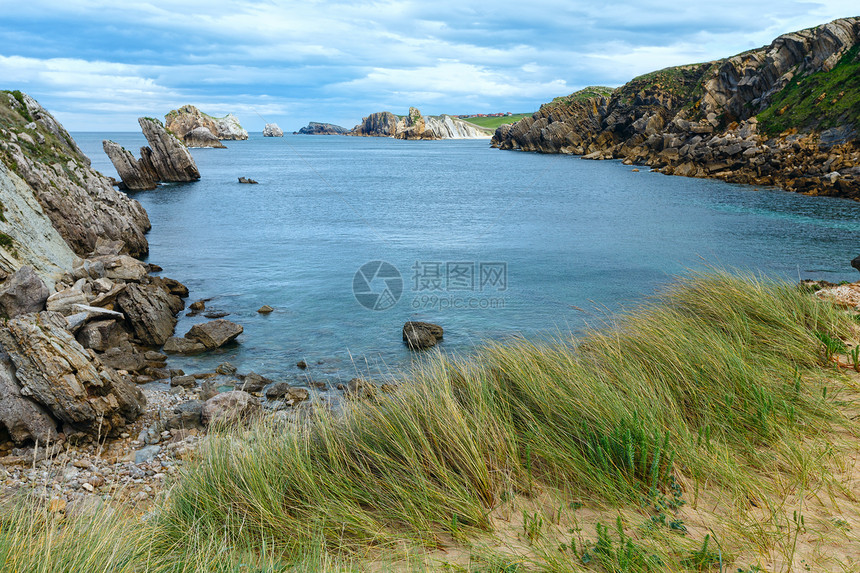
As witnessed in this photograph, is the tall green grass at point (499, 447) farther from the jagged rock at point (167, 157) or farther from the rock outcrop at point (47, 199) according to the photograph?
the jagged rock at point (167, 157)

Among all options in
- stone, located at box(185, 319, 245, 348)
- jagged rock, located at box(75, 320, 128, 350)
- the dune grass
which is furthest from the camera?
stone, located at box(185, 319, 245, 348)

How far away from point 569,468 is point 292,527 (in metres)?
2.53

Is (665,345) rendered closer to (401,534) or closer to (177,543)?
(401,534)

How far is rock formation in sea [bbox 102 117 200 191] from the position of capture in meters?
59.4

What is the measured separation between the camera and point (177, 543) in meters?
4.40

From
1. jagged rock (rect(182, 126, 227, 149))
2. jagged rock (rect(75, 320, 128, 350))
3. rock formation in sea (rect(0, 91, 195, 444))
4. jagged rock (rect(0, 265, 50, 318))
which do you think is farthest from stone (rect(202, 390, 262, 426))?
jagged rock (rect(182, 126, 227, 149))

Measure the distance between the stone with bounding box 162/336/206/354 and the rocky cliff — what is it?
47242mm

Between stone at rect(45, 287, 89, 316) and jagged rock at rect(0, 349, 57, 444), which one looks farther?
stone at rect(45, 287, 89, 316)

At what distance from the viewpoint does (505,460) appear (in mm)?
5070

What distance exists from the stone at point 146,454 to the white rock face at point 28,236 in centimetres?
1040

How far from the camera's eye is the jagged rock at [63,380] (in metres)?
10.1

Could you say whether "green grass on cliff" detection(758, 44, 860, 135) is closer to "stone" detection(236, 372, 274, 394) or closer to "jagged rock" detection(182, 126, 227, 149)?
"stone" detection(236, 372, 274, 394)

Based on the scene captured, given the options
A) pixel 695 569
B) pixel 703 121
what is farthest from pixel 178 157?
pixel 695 569

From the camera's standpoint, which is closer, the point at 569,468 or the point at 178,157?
the point at 569,468
